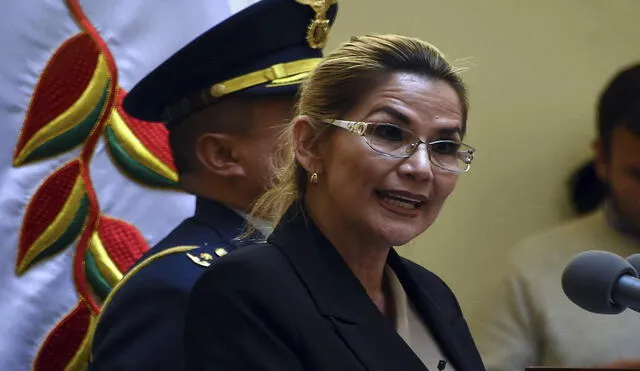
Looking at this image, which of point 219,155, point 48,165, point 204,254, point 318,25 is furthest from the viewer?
point 48,165

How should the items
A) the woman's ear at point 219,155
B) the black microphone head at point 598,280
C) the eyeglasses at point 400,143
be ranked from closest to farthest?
the black microphone head at point 598,280 < the eyeglasses at point 400,143 < the woman's ear at point 219,155

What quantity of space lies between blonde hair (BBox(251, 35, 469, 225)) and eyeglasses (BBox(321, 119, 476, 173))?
0.03m

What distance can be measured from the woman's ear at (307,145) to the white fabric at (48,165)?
71cm

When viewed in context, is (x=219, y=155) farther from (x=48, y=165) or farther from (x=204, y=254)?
(x=48, y=165)

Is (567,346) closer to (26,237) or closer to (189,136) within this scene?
(189,136)

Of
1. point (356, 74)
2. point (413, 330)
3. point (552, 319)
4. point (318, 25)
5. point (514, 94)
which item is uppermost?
point (356, 74)

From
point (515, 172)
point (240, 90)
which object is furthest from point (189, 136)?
point (515, 172)

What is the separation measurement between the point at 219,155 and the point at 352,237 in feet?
1.50

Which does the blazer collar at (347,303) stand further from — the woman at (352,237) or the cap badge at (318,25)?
the cap badge at (318,25)

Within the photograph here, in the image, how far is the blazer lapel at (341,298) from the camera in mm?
1142

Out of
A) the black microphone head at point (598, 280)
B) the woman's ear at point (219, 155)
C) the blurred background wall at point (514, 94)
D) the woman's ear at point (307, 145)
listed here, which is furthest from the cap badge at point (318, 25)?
the black microphone head at point (598, 280)

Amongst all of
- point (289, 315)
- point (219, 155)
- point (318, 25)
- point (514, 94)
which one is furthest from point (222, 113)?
point (514, 94)

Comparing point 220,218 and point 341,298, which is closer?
point 341,298

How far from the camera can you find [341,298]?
1.18 m
